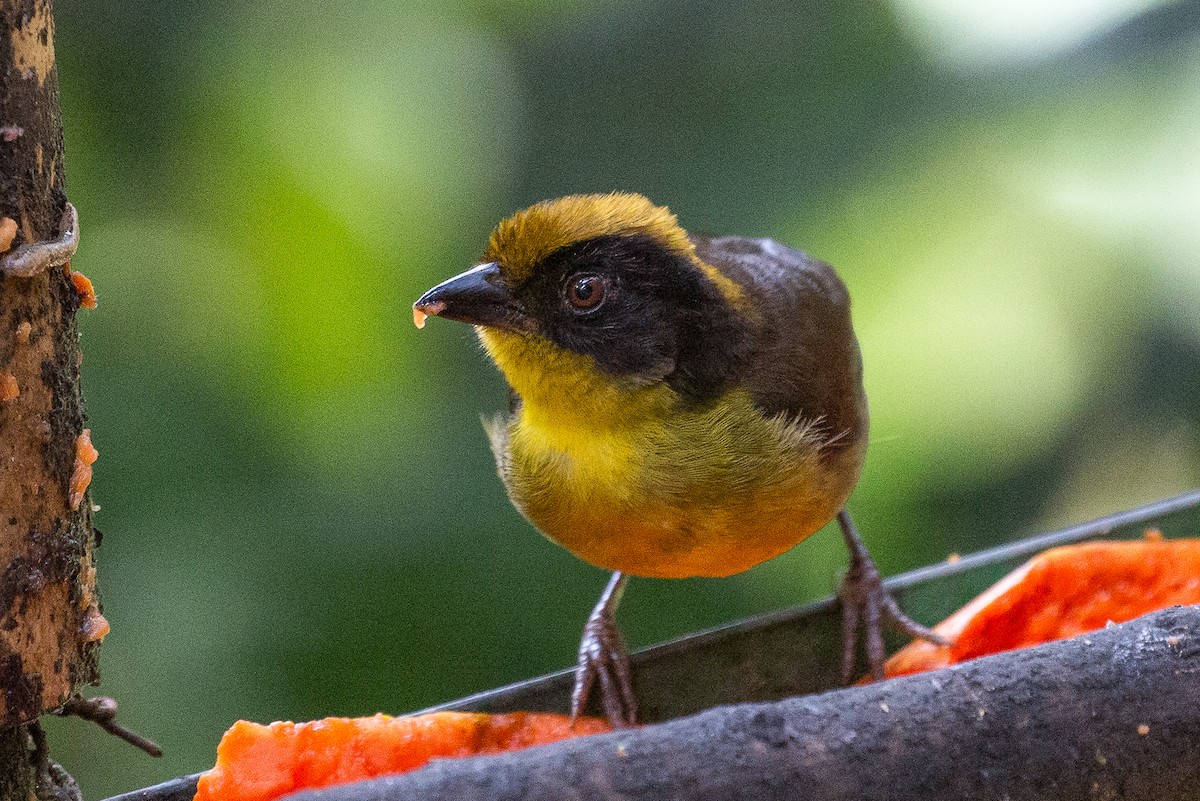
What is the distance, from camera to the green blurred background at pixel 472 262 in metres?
3.46

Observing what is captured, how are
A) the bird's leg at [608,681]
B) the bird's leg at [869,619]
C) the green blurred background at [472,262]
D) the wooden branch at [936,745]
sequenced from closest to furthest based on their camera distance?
the wooden branch at [936,745]
the bird's leg at [608,681]
the bird's leg at [869,619]
the green blurred background at [472,262]

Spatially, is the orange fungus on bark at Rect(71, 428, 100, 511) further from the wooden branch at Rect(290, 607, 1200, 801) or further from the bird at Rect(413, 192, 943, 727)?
the bird at Rect(413, 192, 943, 727)

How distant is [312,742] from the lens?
1.77 metres

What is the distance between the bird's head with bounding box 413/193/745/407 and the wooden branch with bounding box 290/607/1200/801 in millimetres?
1129

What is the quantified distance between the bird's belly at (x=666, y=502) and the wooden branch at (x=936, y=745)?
1026mm

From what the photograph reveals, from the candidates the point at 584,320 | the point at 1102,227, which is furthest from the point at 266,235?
the point at 1102,227

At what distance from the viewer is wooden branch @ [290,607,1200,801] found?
126cm

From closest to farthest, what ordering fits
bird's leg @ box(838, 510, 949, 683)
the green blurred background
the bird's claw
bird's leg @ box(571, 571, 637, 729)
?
the bird's claw, bird's leg @ box(571, 571, 637, 729), bird's leg @ box(838, 510, 949, 683), the green blurred background

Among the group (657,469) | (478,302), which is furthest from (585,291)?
(657,469)

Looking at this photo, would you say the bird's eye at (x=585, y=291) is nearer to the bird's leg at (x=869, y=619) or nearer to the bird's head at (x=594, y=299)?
the bird's head at (x=594, y=299)

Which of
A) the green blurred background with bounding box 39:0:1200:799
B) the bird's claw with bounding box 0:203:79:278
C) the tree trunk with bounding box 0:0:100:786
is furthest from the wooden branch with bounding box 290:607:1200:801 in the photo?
the green blurred background with bounding box 39:0:1200:799

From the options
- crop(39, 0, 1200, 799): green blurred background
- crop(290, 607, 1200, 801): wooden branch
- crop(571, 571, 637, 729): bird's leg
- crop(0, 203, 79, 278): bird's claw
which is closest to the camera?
crop(290, 607, 1200, 801): wooden branch

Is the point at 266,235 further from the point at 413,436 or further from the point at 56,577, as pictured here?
the point at 56,577

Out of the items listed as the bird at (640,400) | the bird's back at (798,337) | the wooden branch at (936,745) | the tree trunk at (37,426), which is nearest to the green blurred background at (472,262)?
the bird's back at (798,337)
